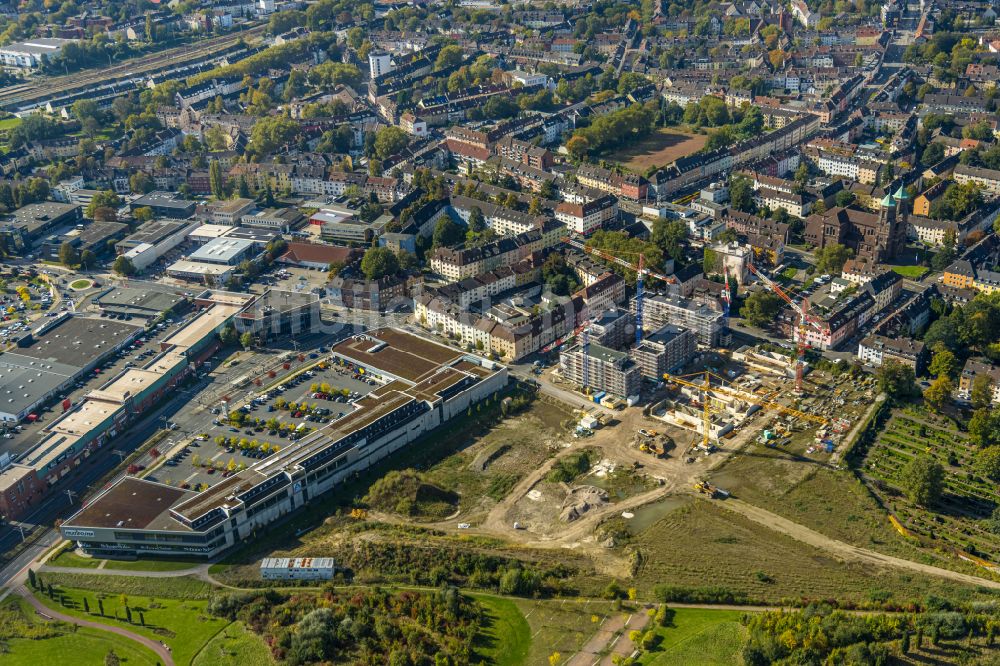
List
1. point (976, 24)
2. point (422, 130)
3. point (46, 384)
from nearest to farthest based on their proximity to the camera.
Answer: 1. point (46, 384)
2. point (422, 130)
3. point (976, 24)

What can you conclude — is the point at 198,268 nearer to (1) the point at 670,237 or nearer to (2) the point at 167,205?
(2) the point at 167,205

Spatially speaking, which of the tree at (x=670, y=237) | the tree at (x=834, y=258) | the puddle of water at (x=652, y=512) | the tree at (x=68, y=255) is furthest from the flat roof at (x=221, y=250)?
the tree at (x=834, y=258)

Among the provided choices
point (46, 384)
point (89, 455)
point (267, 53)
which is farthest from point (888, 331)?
point (267, 53)

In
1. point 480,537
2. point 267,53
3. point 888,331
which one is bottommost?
point 480,537

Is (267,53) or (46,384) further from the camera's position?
(267,53)

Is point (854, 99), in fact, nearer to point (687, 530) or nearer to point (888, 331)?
point (888, 331)

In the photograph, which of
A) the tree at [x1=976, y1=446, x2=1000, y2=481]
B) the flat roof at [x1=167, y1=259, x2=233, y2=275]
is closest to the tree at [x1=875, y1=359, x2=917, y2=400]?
the tree at [x1=976, y1=446, x2=1000, y2=481]

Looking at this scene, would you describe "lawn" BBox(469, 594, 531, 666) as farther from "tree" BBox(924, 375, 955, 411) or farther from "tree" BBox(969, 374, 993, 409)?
"tree" BBox(969, 374, 993, 409)

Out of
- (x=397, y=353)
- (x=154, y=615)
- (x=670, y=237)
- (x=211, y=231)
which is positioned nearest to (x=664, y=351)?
(x=670, y=237)
